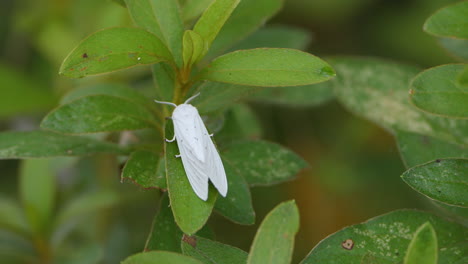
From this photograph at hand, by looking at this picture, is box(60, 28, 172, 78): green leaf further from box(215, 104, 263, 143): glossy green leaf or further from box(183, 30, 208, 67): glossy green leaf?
box(215, 104, 263, 143): glossy green leaf

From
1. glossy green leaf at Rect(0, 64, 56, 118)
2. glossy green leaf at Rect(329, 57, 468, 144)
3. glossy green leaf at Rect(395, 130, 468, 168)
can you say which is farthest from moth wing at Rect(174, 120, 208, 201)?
glossy green leaf at Rect(0, 64, 56, 118)

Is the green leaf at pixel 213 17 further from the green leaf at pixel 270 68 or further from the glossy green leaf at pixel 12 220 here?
the glossy green leaf at pixel 12 220

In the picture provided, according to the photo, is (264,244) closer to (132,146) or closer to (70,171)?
(132,146)

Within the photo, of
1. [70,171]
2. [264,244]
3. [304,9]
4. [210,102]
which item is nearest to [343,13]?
[304,9]

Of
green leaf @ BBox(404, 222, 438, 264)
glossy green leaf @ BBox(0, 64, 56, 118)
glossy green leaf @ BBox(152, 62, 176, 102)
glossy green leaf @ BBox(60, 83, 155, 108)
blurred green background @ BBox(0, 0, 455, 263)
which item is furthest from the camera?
glossy green leaf @ BBox(0, 64, 56, 118)

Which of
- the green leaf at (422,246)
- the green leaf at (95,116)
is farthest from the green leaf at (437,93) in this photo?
the green leaf at (95,116)

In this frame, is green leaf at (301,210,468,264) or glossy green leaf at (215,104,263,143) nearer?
green leaf at (301,210,468,264)
